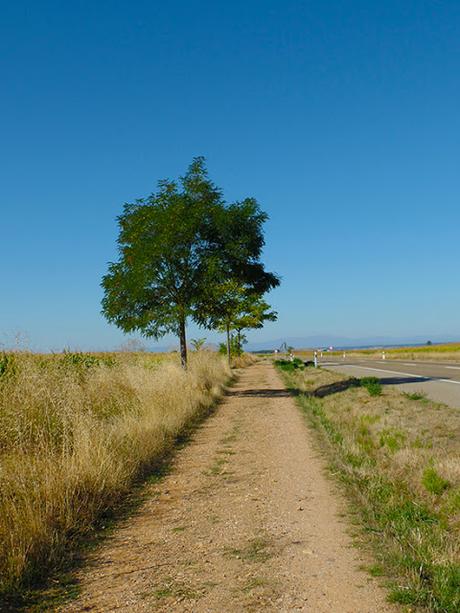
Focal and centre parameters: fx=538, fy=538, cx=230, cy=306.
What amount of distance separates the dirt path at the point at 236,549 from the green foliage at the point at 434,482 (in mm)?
1231

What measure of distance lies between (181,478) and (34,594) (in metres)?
3.95

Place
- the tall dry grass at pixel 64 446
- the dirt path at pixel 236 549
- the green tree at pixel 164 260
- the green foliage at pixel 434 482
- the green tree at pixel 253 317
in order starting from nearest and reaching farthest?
1. the dirt path at pixel 236 549
2. the tall dry grass at pixel 64 446
3. the green foliage at pixel 434 482
4. the green tree at pixel 164 260
5. the green tree at pixel 253 317

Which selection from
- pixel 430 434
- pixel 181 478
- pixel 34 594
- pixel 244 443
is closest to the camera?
pixel 34 594

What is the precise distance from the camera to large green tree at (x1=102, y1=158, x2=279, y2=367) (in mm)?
18172

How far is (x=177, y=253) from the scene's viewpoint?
60.7 feet

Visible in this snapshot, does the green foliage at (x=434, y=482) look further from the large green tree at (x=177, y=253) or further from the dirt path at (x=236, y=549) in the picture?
the large green tree at (x=177, y=253)

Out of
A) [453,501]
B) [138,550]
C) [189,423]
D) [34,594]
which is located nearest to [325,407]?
[189,423]

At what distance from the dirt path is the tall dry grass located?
1.60ft

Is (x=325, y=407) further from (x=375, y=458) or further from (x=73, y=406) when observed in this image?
(x=73, y=406)

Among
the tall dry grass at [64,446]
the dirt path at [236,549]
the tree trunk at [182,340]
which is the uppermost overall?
the tree trunk at [182,340]

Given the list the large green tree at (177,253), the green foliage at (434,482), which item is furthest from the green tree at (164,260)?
the green foliage at (434,482)

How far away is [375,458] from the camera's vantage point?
8.89 meters

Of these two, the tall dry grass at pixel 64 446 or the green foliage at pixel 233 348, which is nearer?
the tall dry grass at pixel 64 446

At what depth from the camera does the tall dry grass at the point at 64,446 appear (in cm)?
502
